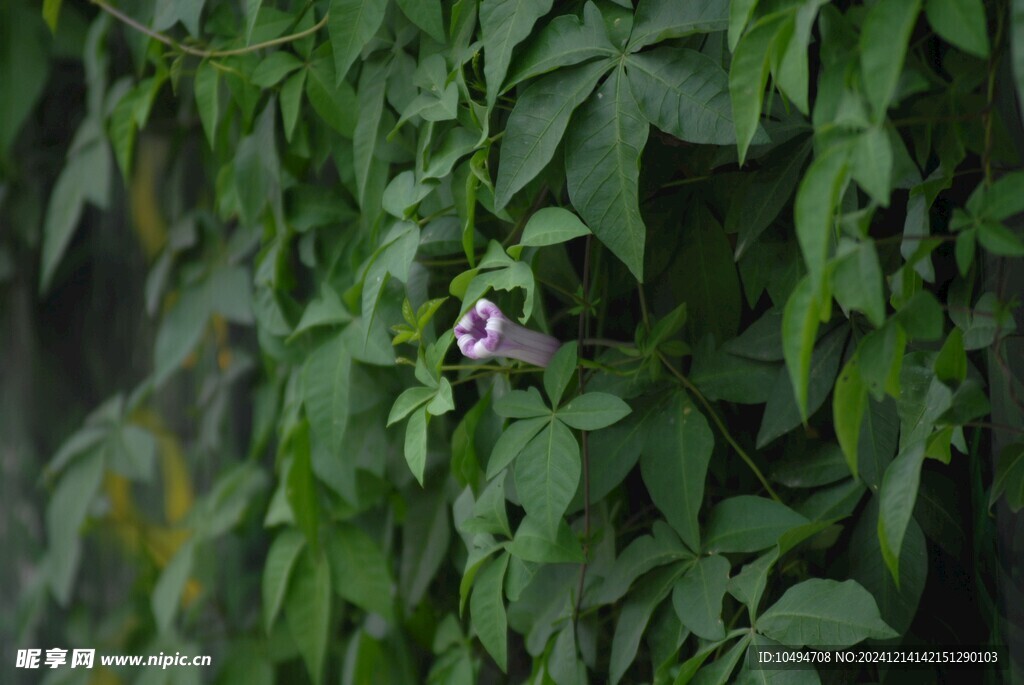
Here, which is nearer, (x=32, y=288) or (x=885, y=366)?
(x=885, y=366)

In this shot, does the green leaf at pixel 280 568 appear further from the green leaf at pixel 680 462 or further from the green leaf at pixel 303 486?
the green leaf at pixel 680 462

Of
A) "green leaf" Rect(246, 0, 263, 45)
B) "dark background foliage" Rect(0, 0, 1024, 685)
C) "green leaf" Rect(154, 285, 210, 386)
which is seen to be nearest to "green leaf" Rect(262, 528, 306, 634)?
"dark background foliage" Rect(0, 0, 1024, 685)

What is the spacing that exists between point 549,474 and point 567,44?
0.30 meters

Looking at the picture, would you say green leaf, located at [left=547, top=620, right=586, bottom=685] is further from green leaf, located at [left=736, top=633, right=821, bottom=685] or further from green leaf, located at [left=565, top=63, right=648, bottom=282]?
green leaf, located at [left=565, top=63, right=648, bottom=282]

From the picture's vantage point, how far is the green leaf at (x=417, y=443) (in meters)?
0.61

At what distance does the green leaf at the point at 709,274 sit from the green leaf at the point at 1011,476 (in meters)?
0.21

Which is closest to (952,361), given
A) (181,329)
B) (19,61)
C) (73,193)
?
(181,329)

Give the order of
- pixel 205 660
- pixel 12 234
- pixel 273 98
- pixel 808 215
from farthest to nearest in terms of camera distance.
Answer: pixel 12 234 < pixel 205 660 < pixel 273 98 < pixel 808 215

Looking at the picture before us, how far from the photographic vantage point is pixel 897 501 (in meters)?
0.50

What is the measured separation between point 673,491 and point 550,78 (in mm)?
318

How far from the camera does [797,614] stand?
0.58m

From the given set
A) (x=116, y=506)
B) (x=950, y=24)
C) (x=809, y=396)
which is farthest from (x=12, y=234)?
(x=950, y=24)

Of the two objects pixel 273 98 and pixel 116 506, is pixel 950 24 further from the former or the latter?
pixel 116 506

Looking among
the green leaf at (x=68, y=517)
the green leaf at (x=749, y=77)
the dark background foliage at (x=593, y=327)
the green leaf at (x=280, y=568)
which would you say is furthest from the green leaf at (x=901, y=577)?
the green leaf at (x=68, y=517)
